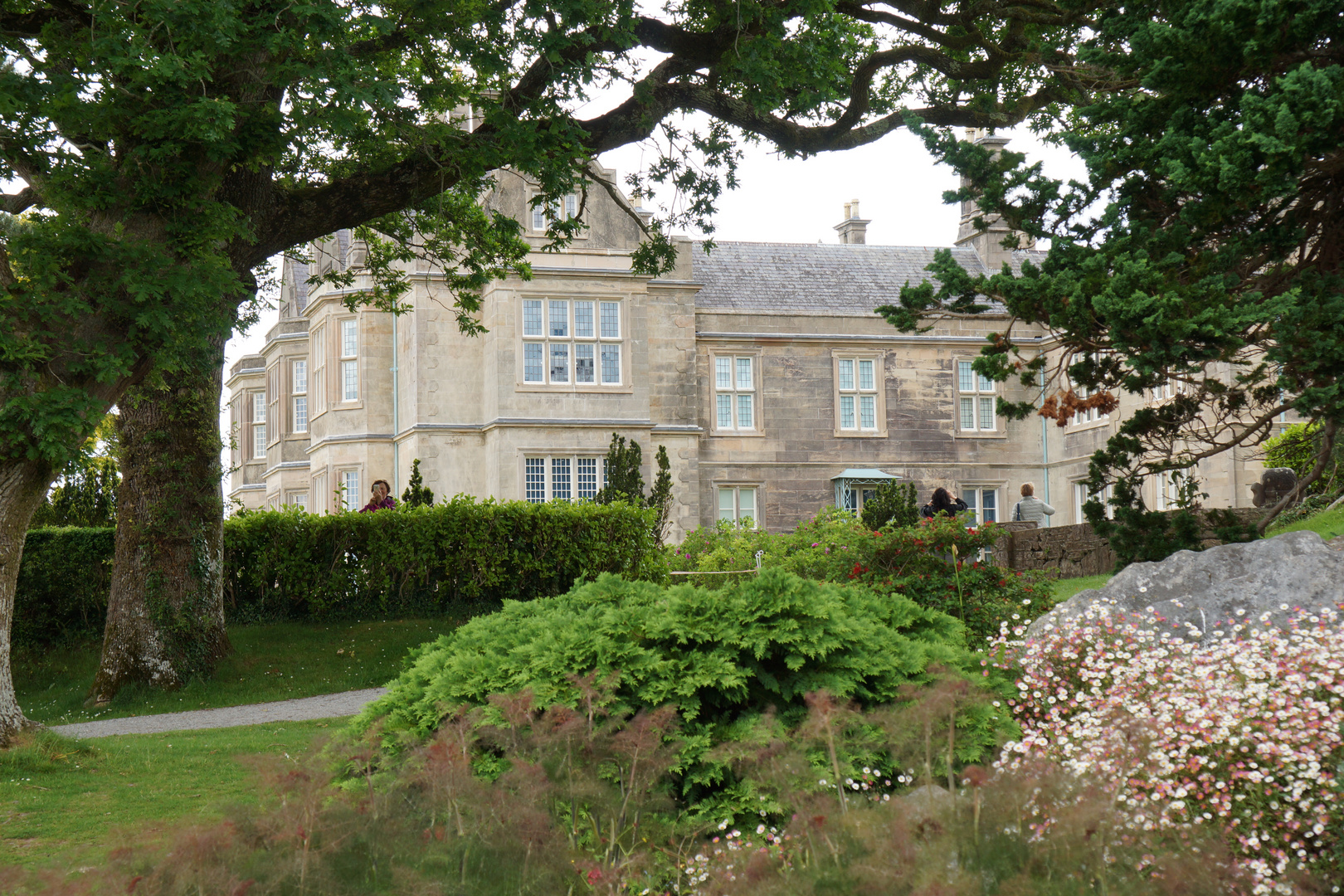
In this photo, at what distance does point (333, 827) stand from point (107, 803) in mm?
4794

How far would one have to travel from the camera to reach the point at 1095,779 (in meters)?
3.40

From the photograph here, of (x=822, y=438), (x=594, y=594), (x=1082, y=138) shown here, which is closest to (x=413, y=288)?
(x=822, y=438)

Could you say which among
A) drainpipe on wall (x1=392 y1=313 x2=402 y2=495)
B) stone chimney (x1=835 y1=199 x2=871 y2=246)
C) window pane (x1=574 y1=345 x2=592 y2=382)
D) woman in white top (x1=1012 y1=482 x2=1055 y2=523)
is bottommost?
woman in white top (x1=1012 y1=482 x2=1055 y2=523)

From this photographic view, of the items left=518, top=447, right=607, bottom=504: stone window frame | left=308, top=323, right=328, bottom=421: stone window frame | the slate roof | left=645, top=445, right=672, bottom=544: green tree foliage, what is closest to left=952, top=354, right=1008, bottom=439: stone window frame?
the slate roof

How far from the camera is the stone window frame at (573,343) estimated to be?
26844 millimetres

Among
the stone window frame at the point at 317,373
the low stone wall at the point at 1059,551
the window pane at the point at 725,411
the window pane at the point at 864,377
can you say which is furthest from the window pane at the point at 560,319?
the low stone wall at the point at 1059,551

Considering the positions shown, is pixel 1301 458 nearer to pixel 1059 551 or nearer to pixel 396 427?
pixel 1059 551

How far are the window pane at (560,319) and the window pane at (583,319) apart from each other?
0.19 meters

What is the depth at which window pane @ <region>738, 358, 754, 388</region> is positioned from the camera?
30.7 metres

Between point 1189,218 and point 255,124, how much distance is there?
6754 millimetres

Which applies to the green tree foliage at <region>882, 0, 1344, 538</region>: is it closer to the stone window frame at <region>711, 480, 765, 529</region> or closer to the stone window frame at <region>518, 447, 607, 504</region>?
the stone window frame at <region>518, 447, 607, 504</region>

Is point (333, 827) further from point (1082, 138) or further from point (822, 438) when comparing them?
point (822, 438)

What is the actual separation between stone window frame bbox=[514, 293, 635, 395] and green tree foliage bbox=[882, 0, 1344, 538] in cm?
1801

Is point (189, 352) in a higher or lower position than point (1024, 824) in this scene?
higher
